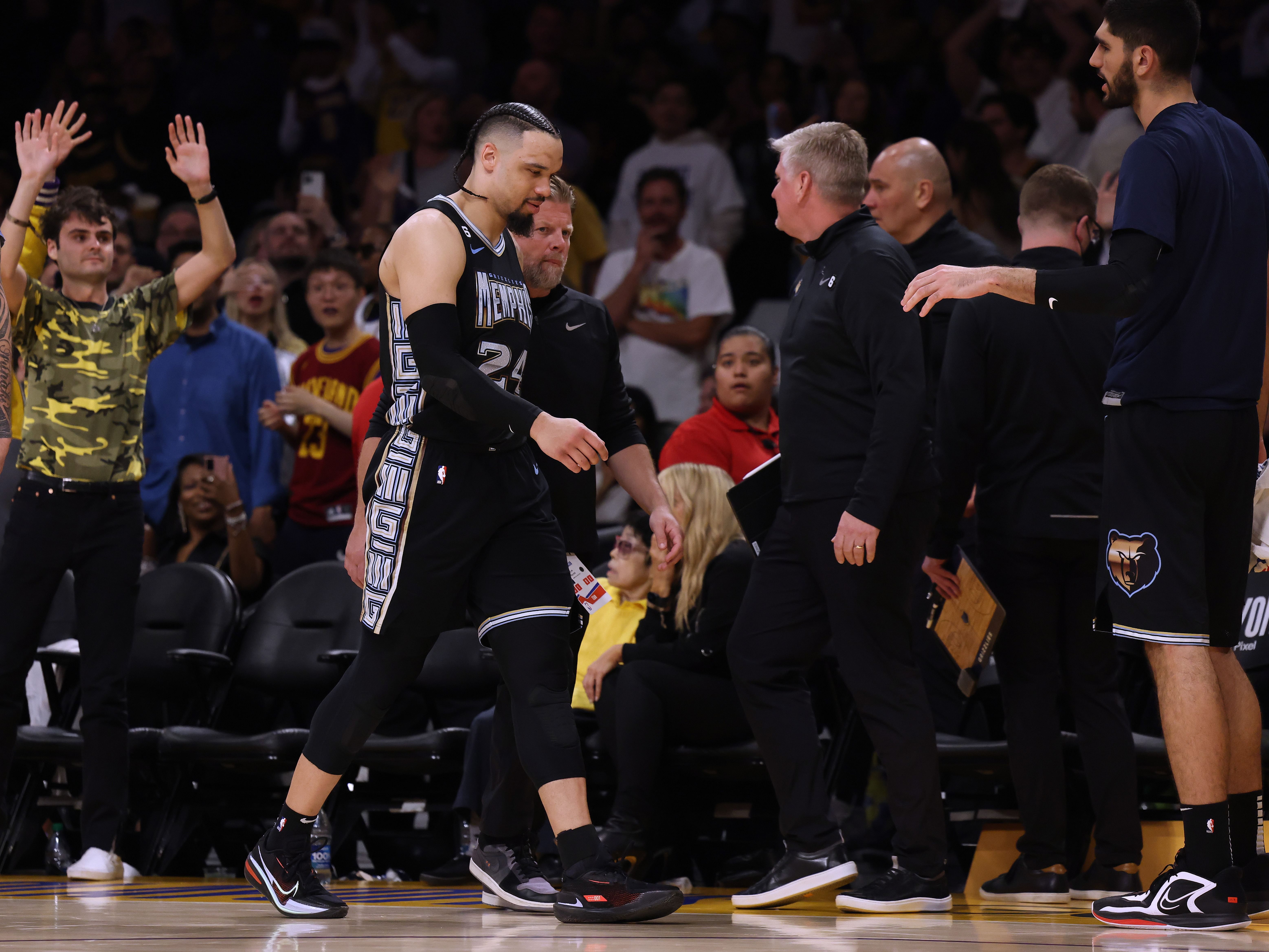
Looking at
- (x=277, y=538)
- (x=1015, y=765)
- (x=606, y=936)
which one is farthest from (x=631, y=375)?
(x=606, y=936)

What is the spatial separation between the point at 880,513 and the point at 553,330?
110 centimetres

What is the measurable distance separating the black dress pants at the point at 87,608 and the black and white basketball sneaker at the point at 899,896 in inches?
104

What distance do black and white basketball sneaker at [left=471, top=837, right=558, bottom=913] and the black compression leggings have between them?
1.86 feet

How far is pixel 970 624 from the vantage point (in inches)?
174

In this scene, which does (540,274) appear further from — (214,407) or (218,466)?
(214,407)

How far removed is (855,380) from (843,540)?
48 centimetres

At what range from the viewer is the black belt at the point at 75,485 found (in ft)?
16.8

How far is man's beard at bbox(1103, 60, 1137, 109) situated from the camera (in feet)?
11.9

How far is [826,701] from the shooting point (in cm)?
550

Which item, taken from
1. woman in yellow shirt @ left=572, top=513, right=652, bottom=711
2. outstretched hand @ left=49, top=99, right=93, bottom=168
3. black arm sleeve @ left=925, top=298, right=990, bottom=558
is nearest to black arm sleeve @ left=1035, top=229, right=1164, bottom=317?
black arm sleeve @ left=925, top=298, right=990, bottom=558

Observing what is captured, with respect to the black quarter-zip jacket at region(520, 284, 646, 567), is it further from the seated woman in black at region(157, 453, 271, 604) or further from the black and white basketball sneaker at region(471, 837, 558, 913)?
the seated woman in black at region(157, 453, 271, 604)

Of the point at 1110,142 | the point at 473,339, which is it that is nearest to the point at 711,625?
the point at 473,339

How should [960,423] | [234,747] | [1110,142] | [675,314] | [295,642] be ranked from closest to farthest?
[960,423] < [234,747] < [295,642] < [1110,142] < [675,314]

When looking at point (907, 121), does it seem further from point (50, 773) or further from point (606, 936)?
point (606, 936)
